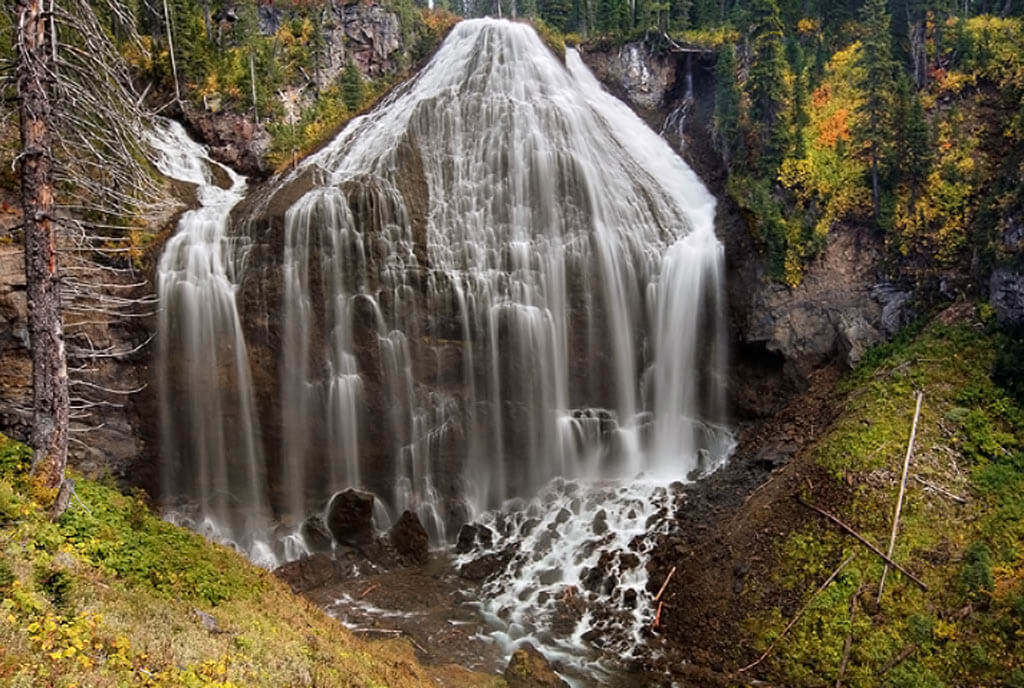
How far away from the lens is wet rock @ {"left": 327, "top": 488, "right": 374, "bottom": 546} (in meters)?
20.8

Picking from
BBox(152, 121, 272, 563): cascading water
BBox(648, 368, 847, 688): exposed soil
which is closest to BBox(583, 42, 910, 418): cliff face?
BBox(648, 368, 847, 688): exposed soil

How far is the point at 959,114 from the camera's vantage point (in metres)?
24.5

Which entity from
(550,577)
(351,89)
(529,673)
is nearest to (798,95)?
(351,89)

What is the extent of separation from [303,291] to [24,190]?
42.4 ft

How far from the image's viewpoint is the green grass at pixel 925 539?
13555 mm

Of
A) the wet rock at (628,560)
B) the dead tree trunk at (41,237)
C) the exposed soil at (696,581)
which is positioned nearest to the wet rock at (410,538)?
the exposed soil at (696,581)

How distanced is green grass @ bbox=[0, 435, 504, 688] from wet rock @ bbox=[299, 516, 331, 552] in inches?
286

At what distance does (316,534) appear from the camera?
2103 centimetres

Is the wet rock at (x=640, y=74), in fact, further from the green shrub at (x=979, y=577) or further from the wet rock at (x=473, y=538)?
the green shrub at (x=979, y=577)

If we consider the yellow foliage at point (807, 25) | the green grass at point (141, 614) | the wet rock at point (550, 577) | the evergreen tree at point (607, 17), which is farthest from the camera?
the evergreen tree at point (607, 17)

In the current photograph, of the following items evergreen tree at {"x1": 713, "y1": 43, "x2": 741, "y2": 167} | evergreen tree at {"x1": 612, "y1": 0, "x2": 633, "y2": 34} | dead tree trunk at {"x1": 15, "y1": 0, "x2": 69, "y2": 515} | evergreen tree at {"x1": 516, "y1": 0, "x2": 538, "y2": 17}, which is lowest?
dead tree trunk at {"x1": 15, "y1": 0, "x2": 69, "y2": 515}

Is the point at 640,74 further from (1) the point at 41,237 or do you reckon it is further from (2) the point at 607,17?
(1) the point at 41,237

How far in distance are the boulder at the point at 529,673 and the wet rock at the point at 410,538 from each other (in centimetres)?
660

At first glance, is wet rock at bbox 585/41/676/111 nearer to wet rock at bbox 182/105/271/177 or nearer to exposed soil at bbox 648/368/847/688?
wet rock at bbox 182/105/271/177
